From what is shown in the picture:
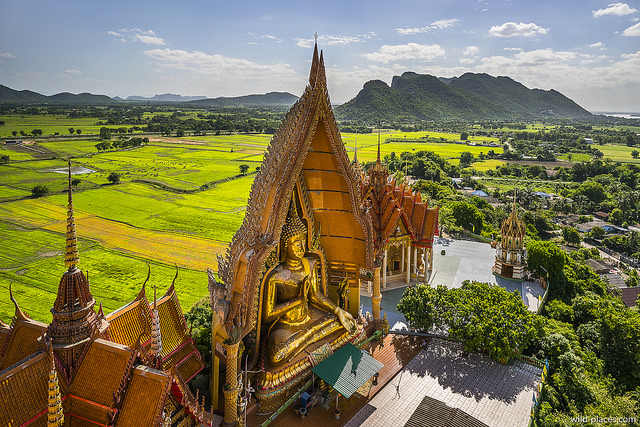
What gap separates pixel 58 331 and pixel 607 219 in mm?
72512

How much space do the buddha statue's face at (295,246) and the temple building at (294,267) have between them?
3cm

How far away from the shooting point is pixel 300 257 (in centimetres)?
1278

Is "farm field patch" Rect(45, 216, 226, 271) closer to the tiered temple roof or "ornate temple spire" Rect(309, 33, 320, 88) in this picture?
the tiered temple roof

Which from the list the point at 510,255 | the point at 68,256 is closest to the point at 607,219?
the point at 510,255

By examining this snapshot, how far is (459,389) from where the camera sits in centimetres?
1435

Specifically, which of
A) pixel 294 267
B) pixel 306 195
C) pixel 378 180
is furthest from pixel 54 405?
pixel 378 180

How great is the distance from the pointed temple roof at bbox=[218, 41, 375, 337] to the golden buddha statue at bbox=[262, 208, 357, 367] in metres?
1.18

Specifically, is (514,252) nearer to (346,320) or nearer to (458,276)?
(458,276)

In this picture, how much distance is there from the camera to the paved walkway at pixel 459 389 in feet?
42.3

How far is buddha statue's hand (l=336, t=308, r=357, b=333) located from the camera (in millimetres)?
14000

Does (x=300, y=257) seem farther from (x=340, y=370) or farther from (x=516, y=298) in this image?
(x=516, y=298)

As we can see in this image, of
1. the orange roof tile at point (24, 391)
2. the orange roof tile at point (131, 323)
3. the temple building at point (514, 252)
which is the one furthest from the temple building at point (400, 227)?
the orange roof tile at point (24, 391)

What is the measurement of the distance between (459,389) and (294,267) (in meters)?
8.06

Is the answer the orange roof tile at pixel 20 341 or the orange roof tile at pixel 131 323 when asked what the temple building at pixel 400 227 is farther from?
the orange roof tile at pixel 20 341
